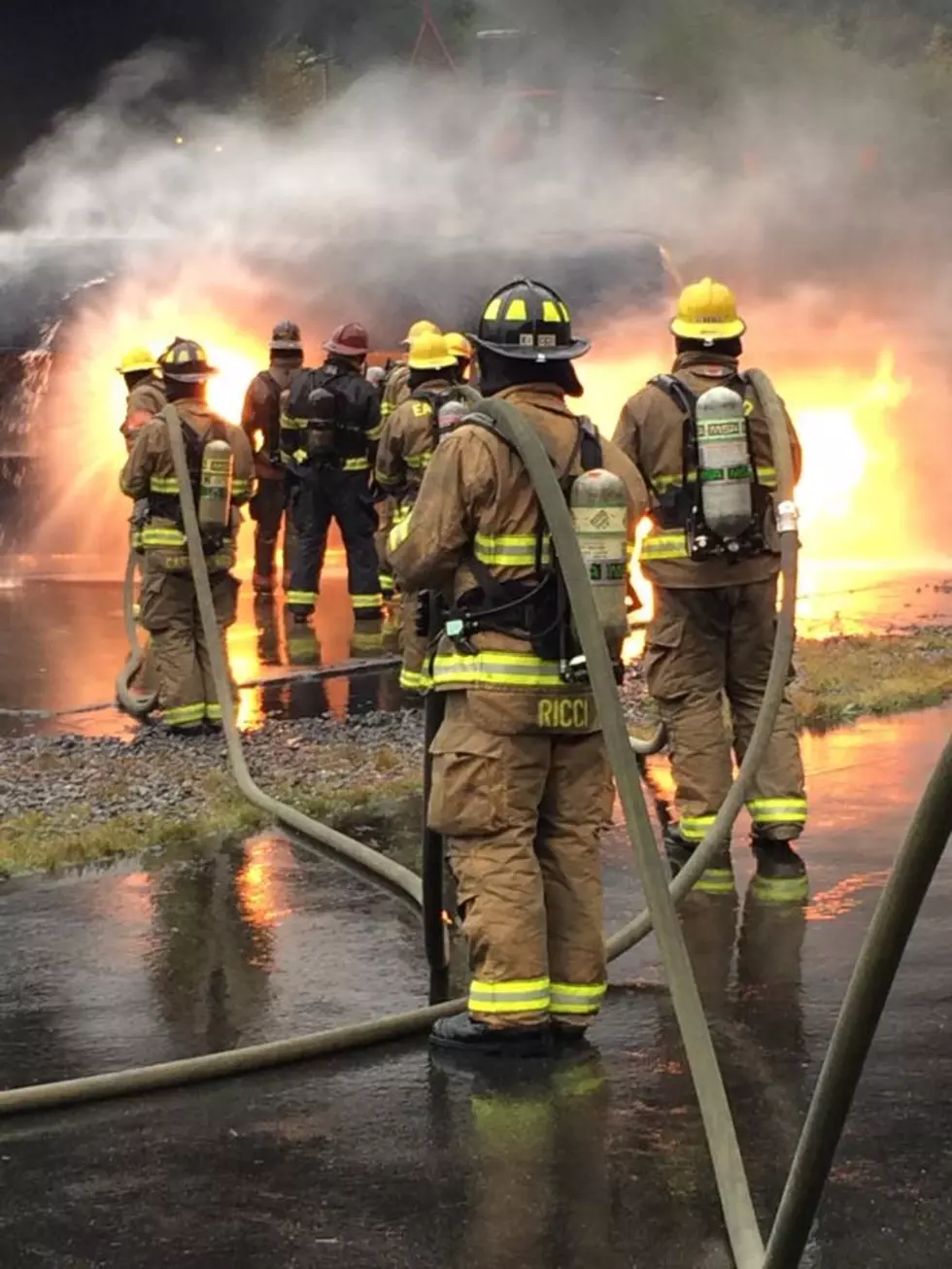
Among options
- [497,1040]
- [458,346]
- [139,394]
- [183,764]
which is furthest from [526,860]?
[458,346]

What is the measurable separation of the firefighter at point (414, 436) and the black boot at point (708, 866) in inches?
Result: 94.5

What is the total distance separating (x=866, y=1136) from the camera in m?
3.92

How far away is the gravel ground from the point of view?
23.3 ft

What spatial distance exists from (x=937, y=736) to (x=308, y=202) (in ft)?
49.0

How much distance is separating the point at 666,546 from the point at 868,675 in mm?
3840

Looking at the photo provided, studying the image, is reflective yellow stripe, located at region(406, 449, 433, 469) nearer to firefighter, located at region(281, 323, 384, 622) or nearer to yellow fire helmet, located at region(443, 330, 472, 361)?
yellow fire helmet, located at region(443, 330, 472, 361)

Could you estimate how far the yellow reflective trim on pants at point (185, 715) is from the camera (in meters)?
8.64

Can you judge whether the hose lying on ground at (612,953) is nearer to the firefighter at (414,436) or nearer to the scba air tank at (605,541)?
the scba air tank at (605,541)

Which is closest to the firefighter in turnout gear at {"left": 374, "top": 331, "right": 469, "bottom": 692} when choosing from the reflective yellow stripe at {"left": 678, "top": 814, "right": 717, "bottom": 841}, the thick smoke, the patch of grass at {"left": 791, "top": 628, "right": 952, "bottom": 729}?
the patch of grass at {"left": 791, "top": 628, "right": 952, "bottom": 729}

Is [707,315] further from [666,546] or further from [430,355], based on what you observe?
[430,355]

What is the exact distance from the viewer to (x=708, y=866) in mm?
5902

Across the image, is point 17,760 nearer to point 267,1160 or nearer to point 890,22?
point 267,1160

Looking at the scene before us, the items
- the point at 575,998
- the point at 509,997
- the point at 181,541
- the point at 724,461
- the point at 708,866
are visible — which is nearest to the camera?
the point at 509,997

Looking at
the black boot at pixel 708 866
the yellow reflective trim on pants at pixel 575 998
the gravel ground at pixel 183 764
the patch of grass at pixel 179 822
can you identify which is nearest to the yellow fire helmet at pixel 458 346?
the gravel ground at pixel 183 764
